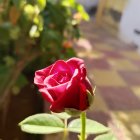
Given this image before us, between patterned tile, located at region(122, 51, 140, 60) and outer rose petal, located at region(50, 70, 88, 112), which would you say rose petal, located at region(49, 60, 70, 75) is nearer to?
outer rose petal, located at region(50, 70, 88, 112)

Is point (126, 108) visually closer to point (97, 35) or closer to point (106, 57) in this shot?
point (106, 57)

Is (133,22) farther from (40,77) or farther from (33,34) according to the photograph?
(40,77)

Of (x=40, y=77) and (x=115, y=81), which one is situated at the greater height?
(x=40, y=77)

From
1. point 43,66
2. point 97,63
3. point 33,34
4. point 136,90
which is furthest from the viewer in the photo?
point 97,63

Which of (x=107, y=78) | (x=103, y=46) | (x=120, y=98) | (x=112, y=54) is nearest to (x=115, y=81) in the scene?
(x=107, y=78)

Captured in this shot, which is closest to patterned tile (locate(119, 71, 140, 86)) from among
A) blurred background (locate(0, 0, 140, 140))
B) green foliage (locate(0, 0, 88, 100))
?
blurred background (locate(0, 0, 140, 140))

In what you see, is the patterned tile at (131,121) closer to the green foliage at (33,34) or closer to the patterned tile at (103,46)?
the green foliage at (33,34)

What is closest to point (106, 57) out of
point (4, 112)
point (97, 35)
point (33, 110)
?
point (97, 35)
